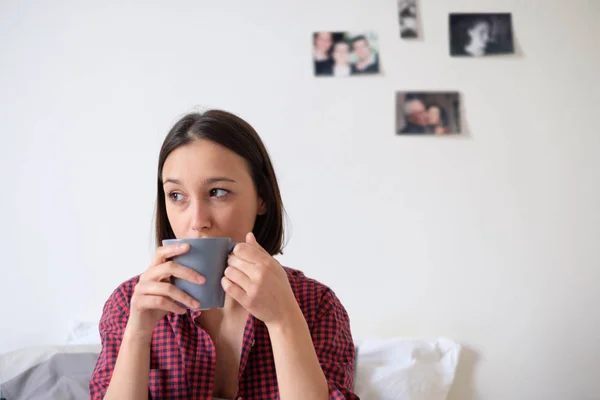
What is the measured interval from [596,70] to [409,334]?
110 cm

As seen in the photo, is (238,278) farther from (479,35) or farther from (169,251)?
(479,35)

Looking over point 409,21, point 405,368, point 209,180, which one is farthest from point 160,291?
point 409,21

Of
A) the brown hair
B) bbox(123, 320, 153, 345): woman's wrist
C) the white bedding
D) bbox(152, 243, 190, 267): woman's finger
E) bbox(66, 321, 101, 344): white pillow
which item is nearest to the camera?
bbox(152, 243, 190, 267): woman's finger

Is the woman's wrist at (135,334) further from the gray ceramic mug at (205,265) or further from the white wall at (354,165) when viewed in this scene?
the white wall at (354,165)

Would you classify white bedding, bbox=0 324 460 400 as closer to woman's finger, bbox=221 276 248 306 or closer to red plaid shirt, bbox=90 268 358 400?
red plaid shirt, bbox=90 268 358 400

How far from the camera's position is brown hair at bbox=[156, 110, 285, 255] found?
35.8 inches

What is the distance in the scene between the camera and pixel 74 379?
1229 mm

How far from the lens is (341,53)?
5.58 ft

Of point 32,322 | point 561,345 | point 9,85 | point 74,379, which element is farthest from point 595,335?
point 9,85

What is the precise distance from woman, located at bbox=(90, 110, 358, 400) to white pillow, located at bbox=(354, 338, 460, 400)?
0.39 metres

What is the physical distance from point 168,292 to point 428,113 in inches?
49.0

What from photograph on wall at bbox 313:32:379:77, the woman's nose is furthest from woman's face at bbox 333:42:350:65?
the woman's nose

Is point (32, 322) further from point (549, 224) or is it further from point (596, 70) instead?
point (596, 70)

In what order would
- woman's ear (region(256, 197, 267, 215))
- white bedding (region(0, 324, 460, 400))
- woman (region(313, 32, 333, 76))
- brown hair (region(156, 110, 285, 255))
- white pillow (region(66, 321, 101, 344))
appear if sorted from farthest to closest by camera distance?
woman (region(313, 32, 333, 76)) → white pillow (region(66, 321, 101, 344)) → white bedding (region(0, 324, 460, 400)) → woman's ear (region(256, 197, 267, 215)) → brown hair (region(156, 110, 285, 255))
